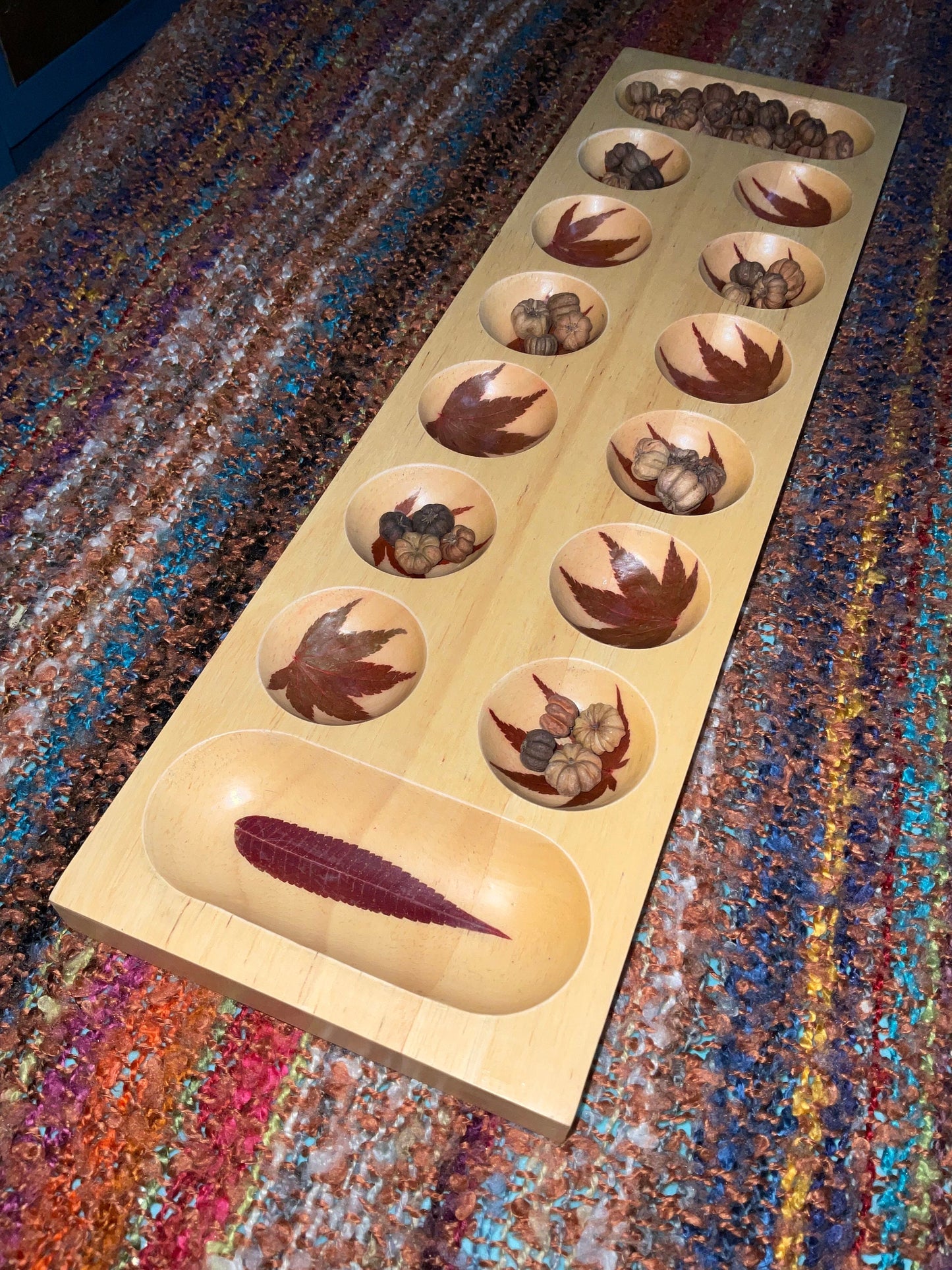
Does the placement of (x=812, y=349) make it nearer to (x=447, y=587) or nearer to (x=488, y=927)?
(x=447, y=587)

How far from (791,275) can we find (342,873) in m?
0.68

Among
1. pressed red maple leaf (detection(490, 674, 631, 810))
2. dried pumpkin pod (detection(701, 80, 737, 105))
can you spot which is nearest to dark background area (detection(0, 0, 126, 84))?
dried pumpkin pod (detection(701, 80, 737, 105))

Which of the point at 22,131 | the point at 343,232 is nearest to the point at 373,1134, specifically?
the point at 343,232

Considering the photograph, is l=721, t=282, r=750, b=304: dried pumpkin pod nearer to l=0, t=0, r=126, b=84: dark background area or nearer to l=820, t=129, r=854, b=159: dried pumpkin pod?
l=820, t=129, r=854, b=159: dried pumpkin pod

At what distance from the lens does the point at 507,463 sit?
2.77 ft

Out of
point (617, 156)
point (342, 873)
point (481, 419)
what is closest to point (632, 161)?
point (617, 156)

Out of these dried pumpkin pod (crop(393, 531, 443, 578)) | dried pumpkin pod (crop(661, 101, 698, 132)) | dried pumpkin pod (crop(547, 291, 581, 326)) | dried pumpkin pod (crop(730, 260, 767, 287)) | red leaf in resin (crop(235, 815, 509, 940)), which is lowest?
red leaf in resin (crop(235, 815, 509, 940))

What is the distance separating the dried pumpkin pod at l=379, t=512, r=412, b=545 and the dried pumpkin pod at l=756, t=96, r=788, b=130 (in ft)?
2.30

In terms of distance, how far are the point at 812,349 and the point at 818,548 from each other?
0.18 meters

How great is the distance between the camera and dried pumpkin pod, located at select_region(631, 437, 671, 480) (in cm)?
85

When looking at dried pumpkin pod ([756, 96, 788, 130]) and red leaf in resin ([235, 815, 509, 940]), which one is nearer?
red leaf in resin ([235, 815, 509, 940])

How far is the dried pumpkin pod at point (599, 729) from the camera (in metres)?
0.71

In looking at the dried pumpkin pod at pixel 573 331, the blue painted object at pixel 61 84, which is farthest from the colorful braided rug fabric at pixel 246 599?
the dried pumpkin pod at pixel 573 331

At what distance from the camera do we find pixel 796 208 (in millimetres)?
1123
